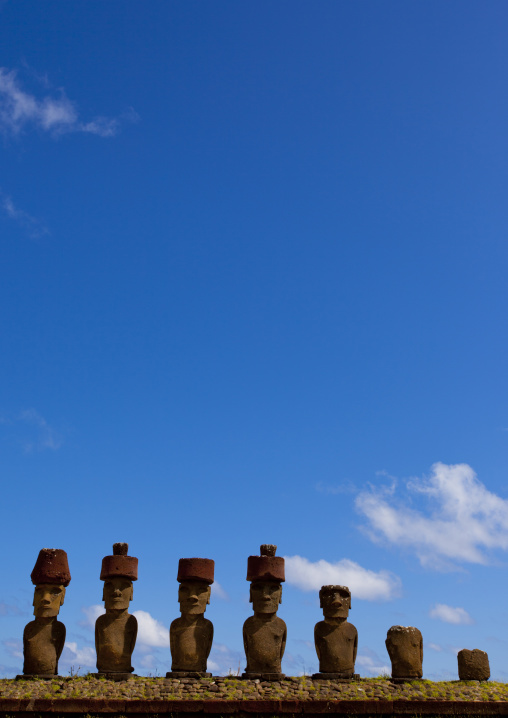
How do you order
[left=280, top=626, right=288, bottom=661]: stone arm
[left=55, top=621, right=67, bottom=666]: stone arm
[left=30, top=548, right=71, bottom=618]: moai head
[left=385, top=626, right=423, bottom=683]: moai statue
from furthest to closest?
1. [left=30, top=548, right=71, bottom=618]: moai head
2. [left=55, top=621, right=67, bottom=666]: stone arm
3. [left=280, top=626, right=288, bottom=661]: stone arm
4. [left=385, top=626, right=423, bottom=683]: moai statue

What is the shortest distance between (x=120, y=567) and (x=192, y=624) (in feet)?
7.26

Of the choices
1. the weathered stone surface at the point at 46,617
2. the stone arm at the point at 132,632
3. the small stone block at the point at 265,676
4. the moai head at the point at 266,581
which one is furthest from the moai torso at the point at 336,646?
the weathered stone surface at the point at 46,617

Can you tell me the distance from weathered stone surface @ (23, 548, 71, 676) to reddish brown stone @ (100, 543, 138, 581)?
3.49 feet

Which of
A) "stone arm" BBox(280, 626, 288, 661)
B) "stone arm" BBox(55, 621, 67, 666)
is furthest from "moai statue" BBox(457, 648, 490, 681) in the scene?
"stone arm" BBox(55, 621, 67, 666)

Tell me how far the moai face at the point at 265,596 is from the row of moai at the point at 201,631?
2 cm

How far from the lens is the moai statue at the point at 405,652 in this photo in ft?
59.6

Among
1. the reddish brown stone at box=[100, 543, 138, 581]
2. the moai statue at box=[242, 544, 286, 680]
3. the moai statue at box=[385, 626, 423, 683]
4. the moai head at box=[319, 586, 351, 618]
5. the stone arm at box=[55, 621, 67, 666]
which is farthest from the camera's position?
the reddish brown stone at box=[100, 543, 138, 581]

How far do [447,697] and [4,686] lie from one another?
9.66 meters

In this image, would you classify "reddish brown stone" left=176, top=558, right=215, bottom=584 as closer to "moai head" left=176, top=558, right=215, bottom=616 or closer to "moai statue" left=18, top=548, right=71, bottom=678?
"moai head" left=176, top=558, right=215, bottom=616

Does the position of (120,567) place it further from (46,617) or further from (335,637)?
(335,637)

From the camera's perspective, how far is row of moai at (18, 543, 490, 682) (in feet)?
60.2

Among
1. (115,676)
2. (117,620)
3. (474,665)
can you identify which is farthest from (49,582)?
(474,665)

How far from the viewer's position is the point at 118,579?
19359mm

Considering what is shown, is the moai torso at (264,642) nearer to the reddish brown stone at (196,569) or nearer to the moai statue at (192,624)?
the moai statue at (192,624)
